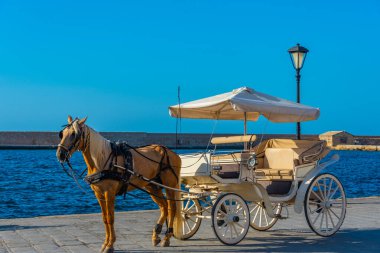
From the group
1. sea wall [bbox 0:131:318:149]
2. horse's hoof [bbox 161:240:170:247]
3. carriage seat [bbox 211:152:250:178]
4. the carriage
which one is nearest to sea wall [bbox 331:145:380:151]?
sea wall [bbox 0:131:318:149]

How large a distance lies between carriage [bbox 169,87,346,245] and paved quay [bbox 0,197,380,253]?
257mm

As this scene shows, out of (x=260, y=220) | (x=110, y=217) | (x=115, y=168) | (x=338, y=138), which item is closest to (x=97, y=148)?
(x=115, y=168)

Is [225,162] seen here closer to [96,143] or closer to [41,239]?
[96,143]

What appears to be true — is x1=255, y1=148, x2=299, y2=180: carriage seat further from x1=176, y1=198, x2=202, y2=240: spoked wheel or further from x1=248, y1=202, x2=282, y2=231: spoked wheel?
x1=176, y1=198, x2=202, y2=240: spoked wheel

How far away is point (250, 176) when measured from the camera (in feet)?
31.4

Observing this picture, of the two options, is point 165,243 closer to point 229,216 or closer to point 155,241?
point 155,241

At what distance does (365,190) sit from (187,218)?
68.0 feet

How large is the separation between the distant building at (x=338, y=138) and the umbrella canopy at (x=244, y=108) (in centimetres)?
9354

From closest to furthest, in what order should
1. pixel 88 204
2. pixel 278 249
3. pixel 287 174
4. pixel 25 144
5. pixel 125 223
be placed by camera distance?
pixel 278 249 → pixel 287 174 → pixel 125 223 → pixel 88 204 → pixel 25 144

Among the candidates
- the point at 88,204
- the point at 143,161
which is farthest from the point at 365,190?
the point at 143,161

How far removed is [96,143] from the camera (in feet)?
27.4

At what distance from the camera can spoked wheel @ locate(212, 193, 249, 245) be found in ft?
29.3

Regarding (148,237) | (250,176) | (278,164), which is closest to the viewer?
(250,176)

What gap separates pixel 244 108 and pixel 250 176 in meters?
1.09
